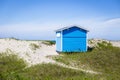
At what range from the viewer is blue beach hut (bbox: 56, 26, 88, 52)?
32875 mm

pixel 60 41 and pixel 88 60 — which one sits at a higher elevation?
pixel 60 41

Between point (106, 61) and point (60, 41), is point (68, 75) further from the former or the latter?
point (60, 41)

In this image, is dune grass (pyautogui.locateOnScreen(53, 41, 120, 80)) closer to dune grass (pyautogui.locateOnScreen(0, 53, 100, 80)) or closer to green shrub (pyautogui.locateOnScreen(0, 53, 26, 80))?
dune grass (pyautogui.locateOnScreen(0, 53, 100, 80))

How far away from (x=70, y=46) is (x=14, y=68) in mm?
12260

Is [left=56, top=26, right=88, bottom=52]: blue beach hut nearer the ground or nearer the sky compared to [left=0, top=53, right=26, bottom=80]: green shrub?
nearer the sky

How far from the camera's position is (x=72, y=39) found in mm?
33156

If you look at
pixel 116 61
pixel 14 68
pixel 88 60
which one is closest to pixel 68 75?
pixel 14 68

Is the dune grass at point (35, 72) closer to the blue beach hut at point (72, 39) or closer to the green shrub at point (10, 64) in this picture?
the green shrub at point (10, 64)

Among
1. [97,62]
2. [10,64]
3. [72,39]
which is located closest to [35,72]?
[10,64]

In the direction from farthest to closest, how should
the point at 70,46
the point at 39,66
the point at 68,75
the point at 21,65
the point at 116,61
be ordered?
the point at 70,46
the point at 116,61
the point at 21,65
the point at 39,66
the point at 68,75

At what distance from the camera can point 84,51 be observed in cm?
3359

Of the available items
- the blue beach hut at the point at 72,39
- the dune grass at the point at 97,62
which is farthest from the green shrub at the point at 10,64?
the blue beach hut at the point at 72,39

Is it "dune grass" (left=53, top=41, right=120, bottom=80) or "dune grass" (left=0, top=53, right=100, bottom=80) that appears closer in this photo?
"dune grass" (left=0, top=53, right=100, bottom=80)

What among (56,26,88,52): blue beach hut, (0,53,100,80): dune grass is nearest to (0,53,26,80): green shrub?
(0,53,100,80): dune grass
